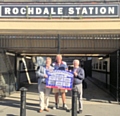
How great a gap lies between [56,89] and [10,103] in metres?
2.26

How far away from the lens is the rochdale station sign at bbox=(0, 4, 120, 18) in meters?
9.80

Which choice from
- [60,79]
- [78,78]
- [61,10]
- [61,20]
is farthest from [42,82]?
[61,10]

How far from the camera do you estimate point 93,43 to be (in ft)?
35.9

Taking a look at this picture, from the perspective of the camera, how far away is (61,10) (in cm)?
990

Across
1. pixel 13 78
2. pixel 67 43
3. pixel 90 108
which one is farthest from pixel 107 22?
pixel 13 78

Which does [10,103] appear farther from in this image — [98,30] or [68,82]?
[98,30]

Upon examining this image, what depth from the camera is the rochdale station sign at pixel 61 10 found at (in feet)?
32.1

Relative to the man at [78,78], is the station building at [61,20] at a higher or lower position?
higher

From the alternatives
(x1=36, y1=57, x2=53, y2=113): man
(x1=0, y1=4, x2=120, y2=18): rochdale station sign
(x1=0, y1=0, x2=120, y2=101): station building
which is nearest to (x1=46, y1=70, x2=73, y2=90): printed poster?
(x1=36, y1=57, x2=53, y2=113): man

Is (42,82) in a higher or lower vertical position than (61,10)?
lower

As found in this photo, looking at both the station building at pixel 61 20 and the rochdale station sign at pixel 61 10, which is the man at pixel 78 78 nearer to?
the station building at pixel 61 20

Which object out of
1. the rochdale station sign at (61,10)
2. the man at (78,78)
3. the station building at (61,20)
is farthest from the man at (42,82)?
the rochdale station sign at (61,10)

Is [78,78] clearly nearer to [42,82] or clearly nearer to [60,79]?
[60,79]

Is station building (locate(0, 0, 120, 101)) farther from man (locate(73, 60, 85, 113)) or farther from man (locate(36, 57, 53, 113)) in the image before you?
man (locate(73, 60, 85, 113))
